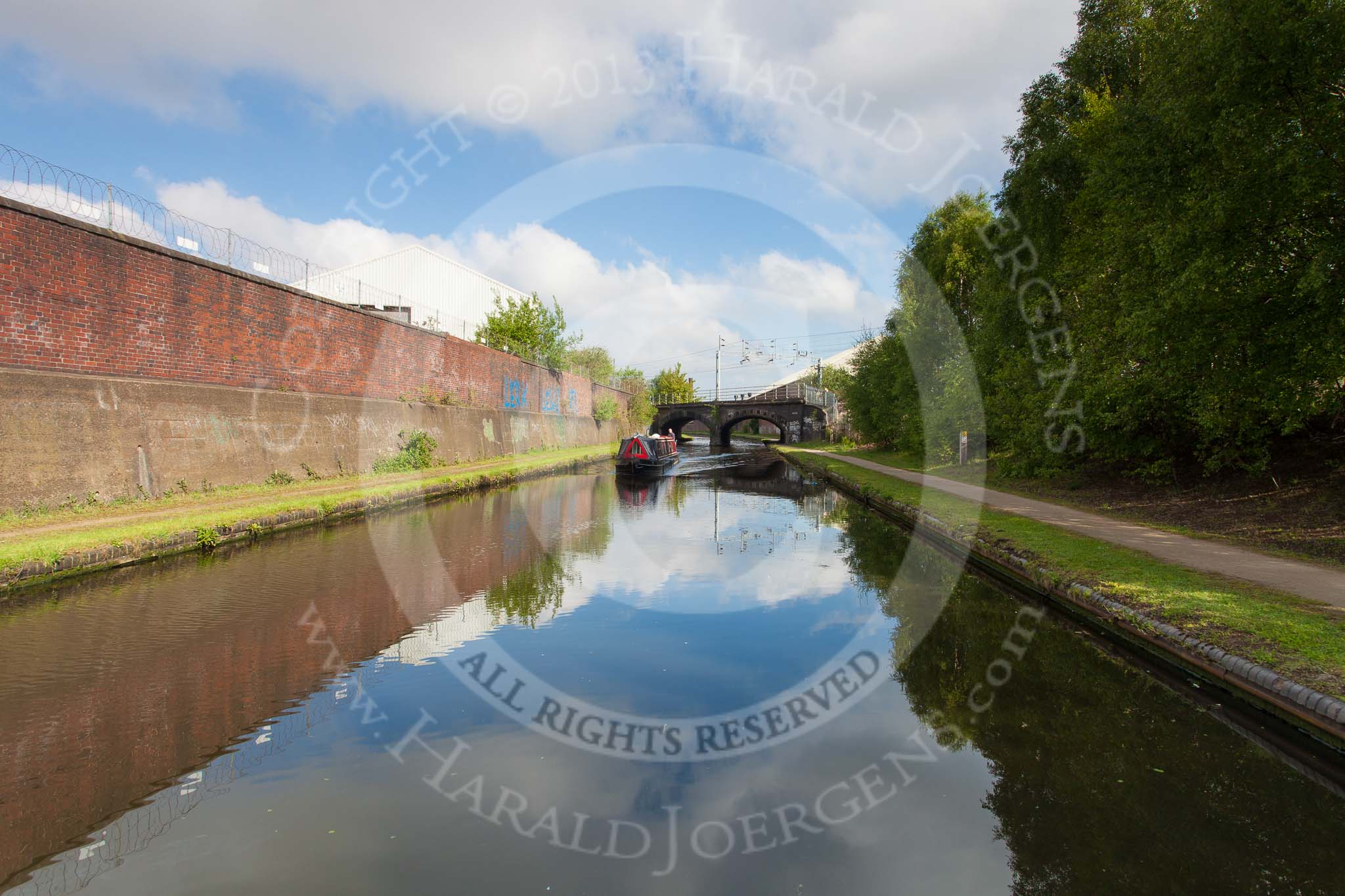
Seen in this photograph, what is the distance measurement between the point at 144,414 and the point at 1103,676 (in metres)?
13.9

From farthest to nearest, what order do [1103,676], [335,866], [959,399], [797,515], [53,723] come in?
1. [959,399]
2. [797,515]
3. [1103,676]
4. [53,723]
5. [335,866]

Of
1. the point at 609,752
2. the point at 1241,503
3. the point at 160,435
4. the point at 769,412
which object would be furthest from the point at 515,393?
the point at 769,412

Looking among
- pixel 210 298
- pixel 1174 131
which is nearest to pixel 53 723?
pixel 210 298

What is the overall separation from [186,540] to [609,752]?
25.1 feet

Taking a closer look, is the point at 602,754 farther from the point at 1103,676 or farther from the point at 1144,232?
the point at 1144,232

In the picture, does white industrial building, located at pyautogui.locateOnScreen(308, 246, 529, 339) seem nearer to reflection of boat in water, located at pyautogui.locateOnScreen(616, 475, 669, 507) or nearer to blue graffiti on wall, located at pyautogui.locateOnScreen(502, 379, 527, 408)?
blue graffiti on wall, located at pyautogui.locateOnScreen(502, 379, 527, 408)

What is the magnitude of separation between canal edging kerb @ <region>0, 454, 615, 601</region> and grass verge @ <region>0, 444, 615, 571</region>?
0.04 m

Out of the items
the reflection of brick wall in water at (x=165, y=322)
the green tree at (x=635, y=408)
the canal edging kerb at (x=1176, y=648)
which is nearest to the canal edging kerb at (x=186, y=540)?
the reflection of brick wall in water at (x=165, y=322)

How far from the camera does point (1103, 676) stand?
529cm

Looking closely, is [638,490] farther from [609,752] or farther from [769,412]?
[769,412]

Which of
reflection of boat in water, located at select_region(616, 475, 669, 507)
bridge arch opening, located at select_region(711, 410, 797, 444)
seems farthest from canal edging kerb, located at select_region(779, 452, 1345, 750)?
bridge arch opening, located at select_region(711, 410, 797, 444)

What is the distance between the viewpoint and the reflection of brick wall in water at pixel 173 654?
3553mm

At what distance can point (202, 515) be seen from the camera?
975 cm

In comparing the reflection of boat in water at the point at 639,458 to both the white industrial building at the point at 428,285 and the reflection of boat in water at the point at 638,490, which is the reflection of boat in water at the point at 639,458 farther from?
the white industrial building at the point at 428,285
